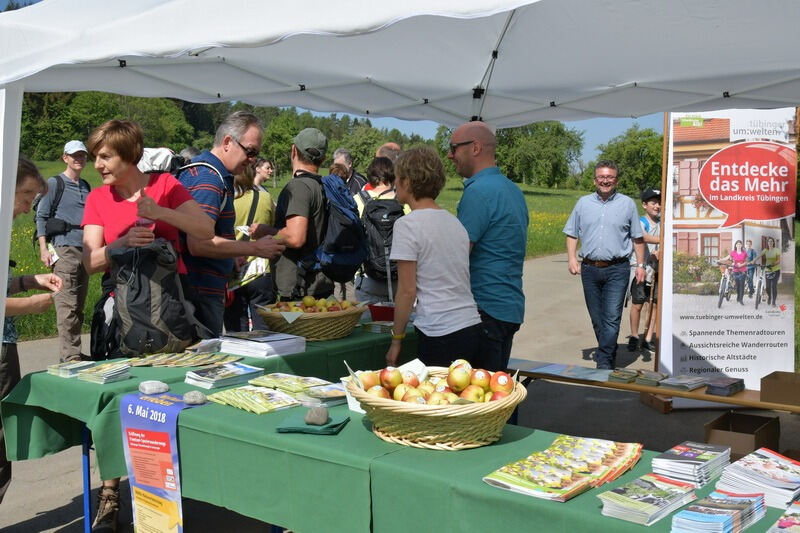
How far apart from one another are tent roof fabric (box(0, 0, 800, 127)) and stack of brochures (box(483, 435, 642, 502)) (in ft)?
4.58

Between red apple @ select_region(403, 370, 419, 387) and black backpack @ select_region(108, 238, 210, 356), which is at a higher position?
black backpack @ select_region(108, 238, 210, 356)

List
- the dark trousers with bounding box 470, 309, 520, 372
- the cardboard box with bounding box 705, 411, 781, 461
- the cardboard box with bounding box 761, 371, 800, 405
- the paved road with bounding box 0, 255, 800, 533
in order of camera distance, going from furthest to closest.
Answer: the cardboard box with bounding box 705, 411, 781, 461
the cardboard box with bounding box 761, 371, 800, 405
the paved road with bounding box 0, 255, 800, 533
the dark trousers with bounding box 470, 309, 520, 372

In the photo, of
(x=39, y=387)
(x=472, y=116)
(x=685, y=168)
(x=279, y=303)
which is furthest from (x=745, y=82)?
(x=39, y=387)

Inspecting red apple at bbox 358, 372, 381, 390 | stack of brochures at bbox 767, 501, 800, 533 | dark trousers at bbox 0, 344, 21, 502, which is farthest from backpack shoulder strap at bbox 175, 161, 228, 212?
stack of brochures at bbox 767, 501, 800, 533

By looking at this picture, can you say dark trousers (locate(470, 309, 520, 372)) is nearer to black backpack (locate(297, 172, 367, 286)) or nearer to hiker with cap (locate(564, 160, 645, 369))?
black backpack (locate(297, 172, 367, 286))

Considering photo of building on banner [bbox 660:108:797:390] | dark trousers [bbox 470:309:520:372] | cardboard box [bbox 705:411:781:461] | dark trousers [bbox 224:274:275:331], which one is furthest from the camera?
photo of building on banner [bbox 660:108:797:390]

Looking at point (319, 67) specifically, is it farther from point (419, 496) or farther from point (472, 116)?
point (419, 496)

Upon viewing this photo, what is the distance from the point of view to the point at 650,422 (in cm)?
596

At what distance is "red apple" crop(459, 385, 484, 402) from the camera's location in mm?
2604

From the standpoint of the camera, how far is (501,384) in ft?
8.62

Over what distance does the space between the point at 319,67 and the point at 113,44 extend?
2585mm

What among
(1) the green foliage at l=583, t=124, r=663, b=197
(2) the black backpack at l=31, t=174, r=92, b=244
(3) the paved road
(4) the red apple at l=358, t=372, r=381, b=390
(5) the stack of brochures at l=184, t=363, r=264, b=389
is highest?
(1) the green foliage at l=583, t=124, r=663, b=197

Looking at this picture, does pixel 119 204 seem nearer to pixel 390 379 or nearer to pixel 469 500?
pixel 390 379

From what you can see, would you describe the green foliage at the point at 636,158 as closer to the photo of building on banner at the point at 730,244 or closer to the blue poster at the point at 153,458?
the photo of building on banner at the point at 730,244
